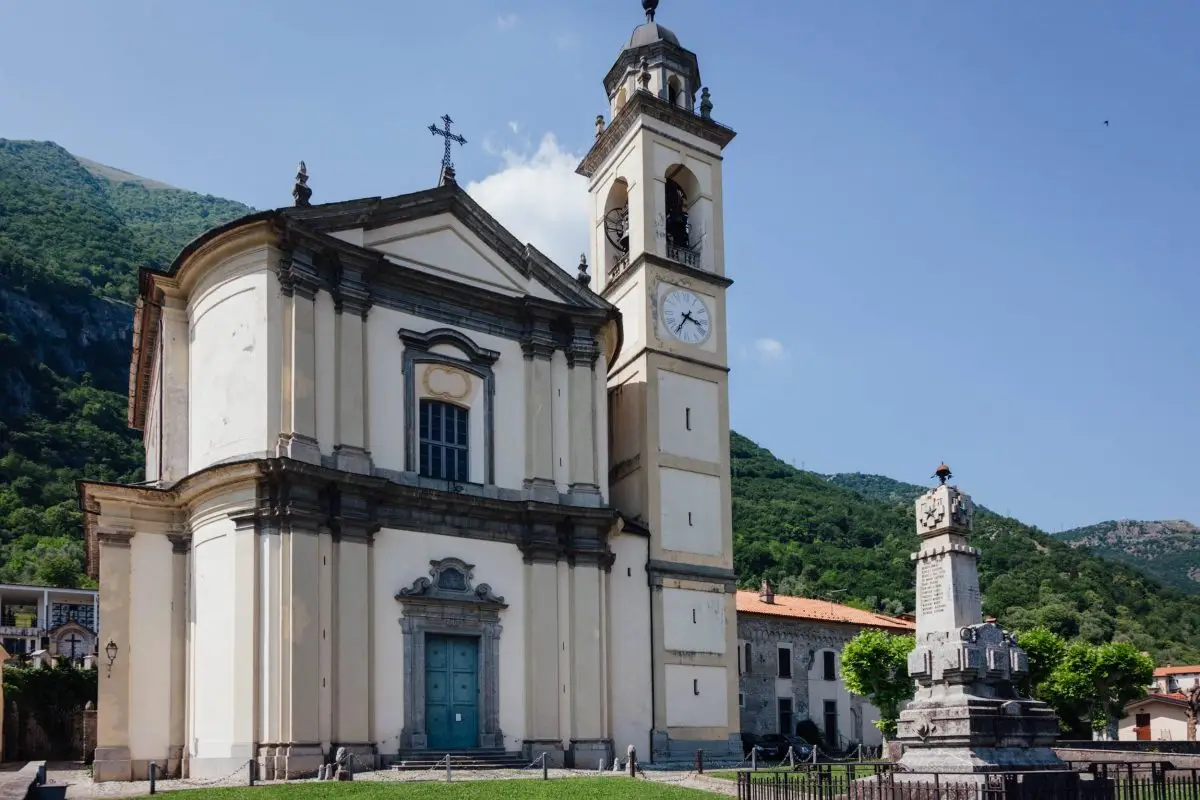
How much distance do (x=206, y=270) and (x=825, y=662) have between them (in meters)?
28.9

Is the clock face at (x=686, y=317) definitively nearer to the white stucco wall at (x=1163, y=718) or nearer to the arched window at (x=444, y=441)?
the arched window at (x=444, y=441)

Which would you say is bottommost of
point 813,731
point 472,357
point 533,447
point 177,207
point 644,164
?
Answer: point 813,731

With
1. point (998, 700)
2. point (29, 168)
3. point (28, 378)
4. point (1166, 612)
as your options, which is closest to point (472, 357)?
point (998, 700)

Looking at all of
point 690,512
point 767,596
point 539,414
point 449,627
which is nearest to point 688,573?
point 690,512

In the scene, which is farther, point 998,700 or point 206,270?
point 206,270

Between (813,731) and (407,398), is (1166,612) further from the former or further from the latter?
(407,398)

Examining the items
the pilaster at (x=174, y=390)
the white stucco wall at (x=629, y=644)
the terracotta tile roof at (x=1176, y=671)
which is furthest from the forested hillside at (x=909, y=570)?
the pilaster at (x=174, y=390)

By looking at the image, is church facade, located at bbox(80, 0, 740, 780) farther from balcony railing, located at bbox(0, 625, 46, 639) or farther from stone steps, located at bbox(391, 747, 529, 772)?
balcony railing, located at bbox(0, 625, 46, 639)

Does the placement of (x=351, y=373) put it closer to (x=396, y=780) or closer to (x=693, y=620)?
(x=396, y=780)

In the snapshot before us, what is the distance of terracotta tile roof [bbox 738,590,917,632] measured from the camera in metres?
44.7

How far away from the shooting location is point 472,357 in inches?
1109

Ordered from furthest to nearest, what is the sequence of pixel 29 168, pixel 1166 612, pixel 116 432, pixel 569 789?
pixel 29 168, pixel 116 432, pixel 1166 612, pixel 569 789

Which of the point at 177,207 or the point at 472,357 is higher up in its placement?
the point at 177,207

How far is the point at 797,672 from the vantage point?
146 ft
